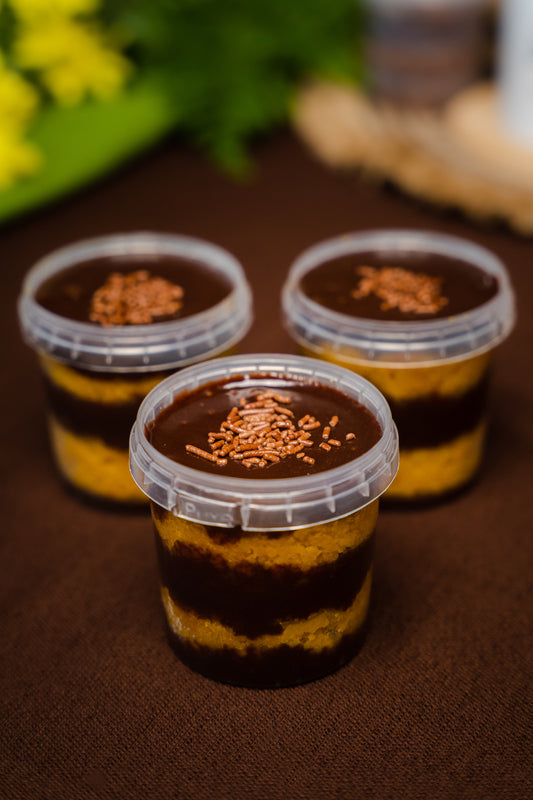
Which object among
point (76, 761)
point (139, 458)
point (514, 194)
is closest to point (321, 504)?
point (139, 458)

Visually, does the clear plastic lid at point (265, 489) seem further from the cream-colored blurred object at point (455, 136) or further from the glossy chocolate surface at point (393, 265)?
the cream-colored blurred object at point (455, 136)

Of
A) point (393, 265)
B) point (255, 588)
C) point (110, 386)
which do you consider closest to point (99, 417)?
point (110, 386)

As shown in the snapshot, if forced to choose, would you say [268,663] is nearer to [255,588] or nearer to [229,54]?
[255,588]

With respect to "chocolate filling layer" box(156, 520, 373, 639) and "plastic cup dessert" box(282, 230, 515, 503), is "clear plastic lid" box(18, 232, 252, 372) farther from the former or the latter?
"chocolate filling layer" box(156, 520, 373, 639)

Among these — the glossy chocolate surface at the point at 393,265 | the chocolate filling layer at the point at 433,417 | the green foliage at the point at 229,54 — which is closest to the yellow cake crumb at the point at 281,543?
the chocolate filling layer at the point at 433,417

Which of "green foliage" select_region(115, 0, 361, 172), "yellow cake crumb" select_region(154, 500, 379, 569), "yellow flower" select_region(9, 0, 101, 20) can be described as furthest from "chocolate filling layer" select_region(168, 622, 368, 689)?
"green foliage" select_region(115, 0, 361, 172)
